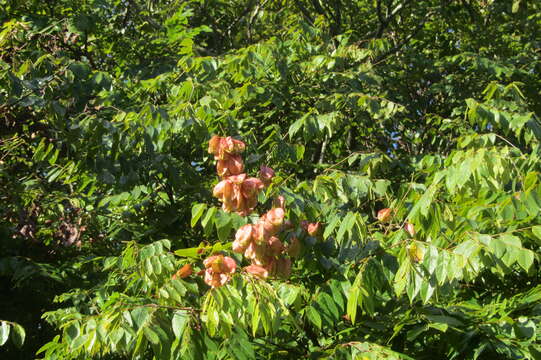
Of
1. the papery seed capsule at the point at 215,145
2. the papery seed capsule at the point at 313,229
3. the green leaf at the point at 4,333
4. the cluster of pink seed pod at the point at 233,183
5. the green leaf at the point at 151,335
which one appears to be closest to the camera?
the green leaf at the point at 151,335

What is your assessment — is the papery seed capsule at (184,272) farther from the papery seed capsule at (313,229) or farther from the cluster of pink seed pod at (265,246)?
the papery seed capsule at (313,229)

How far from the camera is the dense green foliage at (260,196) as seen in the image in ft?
7.41

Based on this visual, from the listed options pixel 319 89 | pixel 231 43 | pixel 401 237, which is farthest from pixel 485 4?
pixel 401 237

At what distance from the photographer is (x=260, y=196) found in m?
2.54

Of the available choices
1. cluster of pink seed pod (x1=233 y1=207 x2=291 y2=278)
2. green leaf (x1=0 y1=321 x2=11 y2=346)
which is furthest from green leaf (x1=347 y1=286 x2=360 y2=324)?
green leaf (x1=0 y1=321 x2=11 y2=346)

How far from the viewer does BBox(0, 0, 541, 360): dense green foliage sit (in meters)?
2.26

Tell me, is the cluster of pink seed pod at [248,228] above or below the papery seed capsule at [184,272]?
above

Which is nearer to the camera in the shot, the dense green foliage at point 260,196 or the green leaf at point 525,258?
the green leaf at point 525,258

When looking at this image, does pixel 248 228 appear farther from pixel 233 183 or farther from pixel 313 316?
pixel 313 316

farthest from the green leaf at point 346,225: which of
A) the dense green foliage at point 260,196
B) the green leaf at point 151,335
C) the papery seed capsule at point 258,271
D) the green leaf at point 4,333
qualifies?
the green leaf at point 4,333

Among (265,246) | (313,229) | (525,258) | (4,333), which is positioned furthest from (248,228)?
(4,333)

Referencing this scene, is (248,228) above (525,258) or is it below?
above

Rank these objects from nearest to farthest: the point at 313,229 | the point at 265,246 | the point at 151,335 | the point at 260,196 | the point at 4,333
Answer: the point at 151,335 → the point at 265,246 → the point at 260,196 → the point at 313,229 → the point at 4,333

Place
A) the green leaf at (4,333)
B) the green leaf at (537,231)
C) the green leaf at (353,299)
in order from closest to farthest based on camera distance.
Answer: the green leaf at (353,299)
the green leaf at (537,231)
the green leaf at (4,333)
